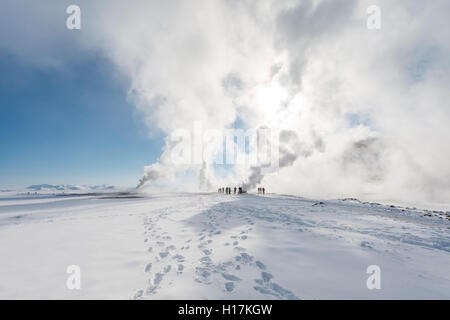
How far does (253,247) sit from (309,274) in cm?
193

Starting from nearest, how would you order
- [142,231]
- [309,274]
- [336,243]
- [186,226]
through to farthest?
[309,274], [336,243], [142,231], [186,226]

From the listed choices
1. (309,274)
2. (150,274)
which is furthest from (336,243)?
(150,274)

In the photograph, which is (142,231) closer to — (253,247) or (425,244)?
(253,247)

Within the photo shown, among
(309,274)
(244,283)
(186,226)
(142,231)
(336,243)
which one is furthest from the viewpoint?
(186,226)

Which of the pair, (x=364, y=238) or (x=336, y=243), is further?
(x=364, y=238)

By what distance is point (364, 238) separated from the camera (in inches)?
256

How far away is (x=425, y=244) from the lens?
21.1ft

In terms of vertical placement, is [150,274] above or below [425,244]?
above
